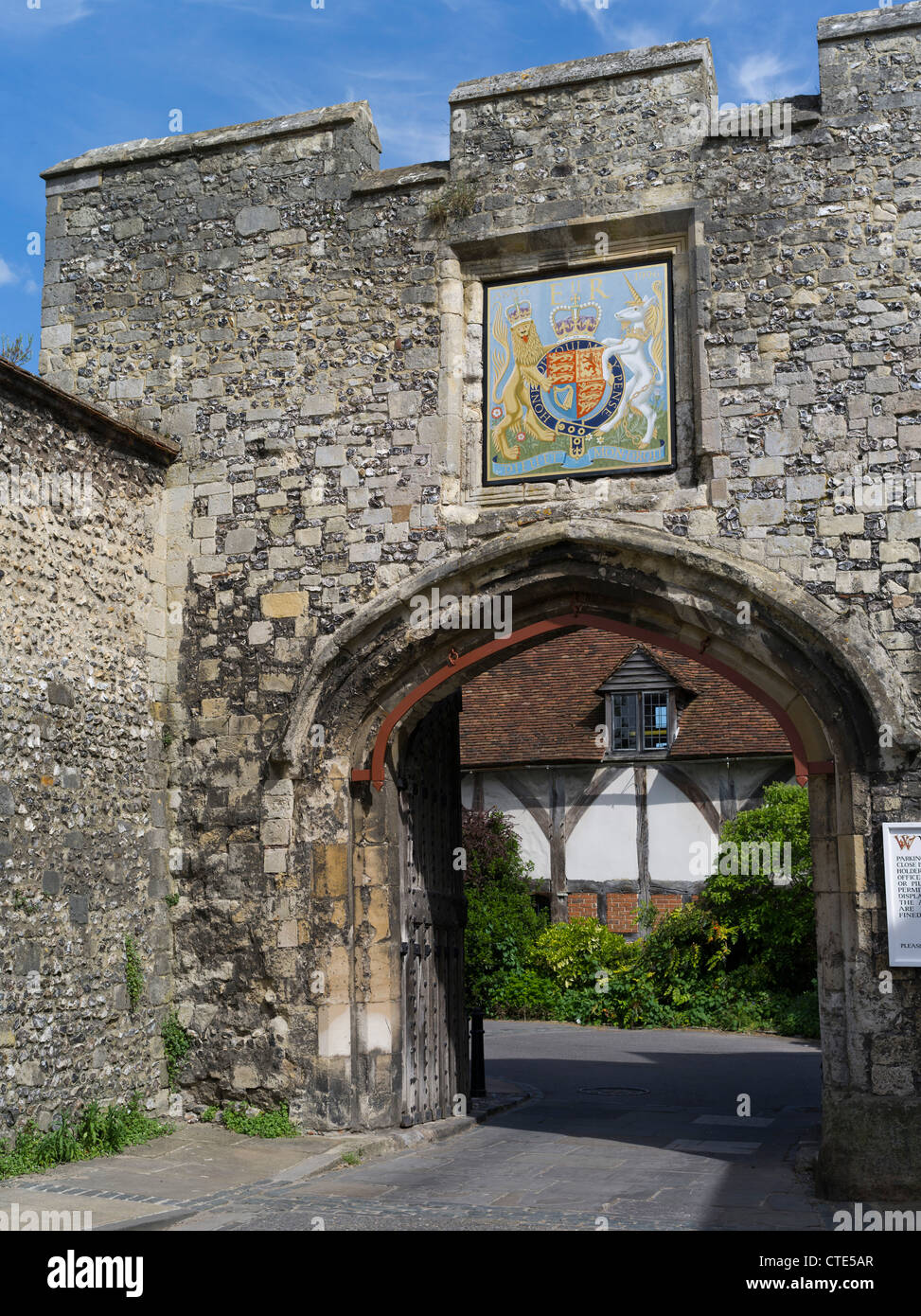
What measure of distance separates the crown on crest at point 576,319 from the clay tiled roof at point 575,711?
29.1 feet

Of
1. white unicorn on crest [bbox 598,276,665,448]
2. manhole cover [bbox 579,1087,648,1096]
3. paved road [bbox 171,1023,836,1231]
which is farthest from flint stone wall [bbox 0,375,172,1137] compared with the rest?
manhole cover [bbox 579,1087,648,1096]

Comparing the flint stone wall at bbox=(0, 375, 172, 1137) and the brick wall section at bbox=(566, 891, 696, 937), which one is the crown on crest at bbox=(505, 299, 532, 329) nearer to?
the flint stone wall at bbox=(0, 375, 172, 1137)

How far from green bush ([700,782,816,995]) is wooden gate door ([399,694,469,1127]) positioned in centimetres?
661

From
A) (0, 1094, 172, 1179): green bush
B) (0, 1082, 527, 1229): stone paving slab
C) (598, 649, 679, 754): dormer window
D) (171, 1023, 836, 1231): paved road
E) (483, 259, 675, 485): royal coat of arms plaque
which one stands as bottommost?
(171, 1023, 836, 1231): paved road

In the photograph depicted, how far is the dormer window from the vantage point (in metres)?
16.4

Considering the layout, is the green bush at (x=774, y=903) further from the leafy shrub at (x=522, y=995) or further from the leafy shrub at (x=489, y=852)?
the leafy shrub at (x=489, y=852)

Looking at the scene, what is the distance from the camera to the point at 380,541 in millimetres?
7398

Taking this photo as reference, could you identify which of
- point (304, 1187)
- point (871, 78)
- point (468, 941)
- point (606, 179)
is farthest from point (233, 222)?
point (468, 941)

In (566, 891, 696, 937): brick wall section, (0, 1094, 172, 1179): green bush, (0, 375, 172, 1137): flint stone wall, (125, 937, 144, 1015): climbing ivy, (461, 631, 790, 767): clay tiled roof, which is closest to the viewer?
(0, 1094, 172, 1179): green bush

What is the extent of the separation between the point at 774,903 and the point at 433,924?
7485mm

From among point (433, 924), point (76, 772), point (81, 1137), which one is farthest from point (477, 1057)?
point (76, 772)

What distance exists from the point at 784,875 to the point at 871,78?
9387mm

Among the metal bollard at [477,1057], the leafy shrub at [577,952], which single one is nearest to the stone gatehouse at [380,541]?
the metal bollard at [477,1057]

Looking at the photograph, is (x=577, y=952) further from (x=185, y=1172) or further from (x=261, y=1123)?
(x=185, y=1172)
